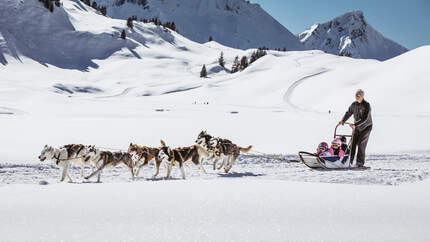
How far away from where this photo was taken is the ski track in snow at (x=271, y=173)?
6.52 meters

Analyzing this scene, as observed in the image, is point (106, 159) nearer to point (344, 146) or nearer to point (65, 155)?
point (65, 155)

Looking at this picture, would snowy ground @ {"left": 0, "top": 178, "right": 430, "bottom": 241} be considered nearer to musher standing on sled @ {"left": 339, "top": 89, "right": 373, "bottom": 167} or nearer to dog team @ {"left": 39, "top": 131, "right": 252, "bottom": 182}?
dog team @ {"left": 39, "top": 131, "right": 252, "bottom": 182}

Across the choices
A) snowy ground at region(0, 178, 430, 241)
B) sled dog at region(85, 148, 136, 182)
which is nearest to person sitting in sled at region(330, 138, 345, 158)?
snowy ground at region(0, 178, 430, 241)

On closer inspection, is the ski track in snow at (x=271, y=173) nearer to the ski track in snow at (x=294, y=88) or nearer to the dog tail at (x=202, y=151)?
the dog tail at (x=202, y=151)

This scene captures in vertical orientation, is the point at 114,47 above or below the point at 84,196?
above

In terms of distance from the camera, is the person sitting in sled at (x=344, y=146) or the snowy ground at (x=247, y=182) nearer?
the snowy ground at (x=247, y=182)

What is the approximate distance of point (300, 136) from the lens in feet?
45.4

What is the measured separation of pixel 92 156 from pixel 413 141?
11.7m

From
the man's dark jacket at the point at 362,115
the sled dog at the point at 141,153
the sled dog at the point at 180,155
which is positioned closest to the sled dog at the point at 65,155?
the sled dog at the point at 141,153

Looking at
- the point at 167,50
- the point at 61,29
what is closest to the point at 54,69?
the point at 61,29

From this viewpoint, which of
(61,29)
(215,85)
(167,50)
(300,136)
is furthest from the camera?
(167,50)

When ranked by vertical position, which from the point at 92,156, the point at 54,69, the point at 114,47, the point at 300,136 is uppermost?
the point at 114,47

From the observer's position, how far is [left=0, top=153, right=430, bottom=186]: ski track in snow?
21.4ft

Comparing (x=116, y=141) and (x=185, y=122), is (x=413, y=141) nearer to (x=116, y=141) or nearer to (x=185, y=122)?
(x=185, y=122)
